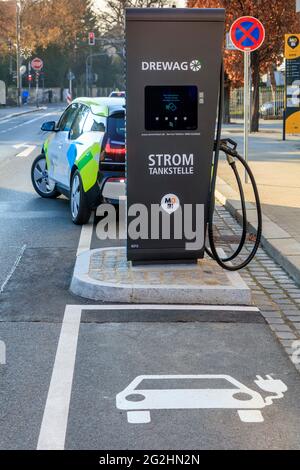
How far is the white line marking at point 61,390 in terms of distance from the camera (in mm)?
4066

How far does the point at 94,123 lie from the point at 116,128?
42cm

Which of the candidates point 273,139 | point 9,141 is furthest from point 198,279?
point 9,141

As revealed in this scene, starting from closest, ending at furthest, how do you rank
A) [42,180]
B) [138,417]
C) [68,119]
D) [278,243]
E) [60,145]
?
1. [138,417]
2. [278,243]
3. [60,145]
4. [68,119]
5. [42,180]

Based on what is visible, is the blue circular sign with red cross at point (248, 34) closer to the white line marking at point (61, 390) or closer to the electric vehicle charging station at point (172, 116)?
the electric vehicle charging station at point (172, 116)

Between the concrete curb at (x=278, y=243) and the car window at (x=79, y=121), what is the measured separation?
2.35m

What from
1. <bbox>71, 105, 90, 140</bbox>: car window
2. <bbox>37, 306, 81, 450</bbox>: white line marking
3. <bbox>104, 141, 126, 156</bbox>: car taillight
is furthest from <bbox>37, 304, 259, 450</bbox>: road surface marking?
<bbox>71, 105, 90, 140</bbox>: car window

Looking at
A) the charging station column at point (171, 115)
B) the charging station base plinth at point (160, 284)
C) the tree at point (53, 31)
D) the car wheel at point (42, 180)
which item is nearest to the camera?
the charging station base plinth at point (160, 284)

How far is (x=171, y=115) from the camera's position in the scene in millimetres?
7215

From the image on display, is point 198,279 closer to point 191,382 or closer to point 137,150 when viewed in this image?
point 137,150

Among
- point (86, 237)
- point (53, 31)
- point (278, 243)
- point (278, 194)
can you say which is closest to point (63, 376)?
point (278, 243)

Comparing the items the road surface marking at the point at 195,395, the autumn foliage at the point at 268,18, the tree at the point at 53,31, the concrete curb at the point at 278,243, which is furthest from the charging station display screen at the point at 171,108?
the tree at the point at 53,31

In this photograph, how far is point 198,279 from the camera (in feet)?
23.2

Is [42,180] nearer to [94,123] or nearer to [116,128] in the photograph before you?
[94,123]
